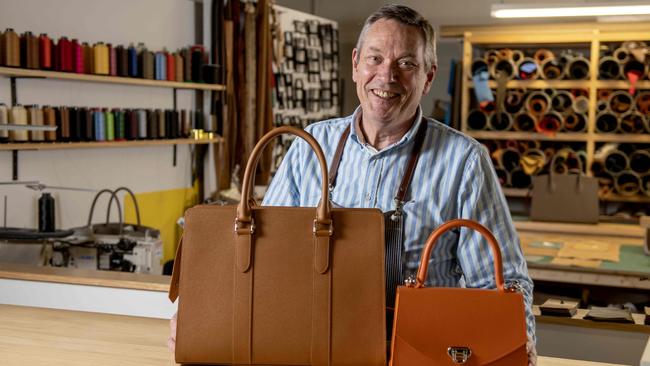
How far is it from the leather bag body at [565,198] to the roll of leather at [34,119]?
3575 millimetres

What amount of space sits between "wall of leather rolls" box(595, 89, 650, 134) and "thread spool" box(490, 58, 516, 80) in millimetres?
881

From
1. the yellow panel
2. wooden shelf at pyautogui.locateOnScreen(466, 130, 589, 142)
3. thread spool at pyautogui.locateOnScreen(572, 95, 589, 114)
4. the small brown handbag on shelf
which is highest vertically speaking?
thread spool at pyautogui.locateOnScreen(572, 95, 589, 114)

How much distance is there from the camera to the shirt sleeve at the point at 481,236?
2059mm

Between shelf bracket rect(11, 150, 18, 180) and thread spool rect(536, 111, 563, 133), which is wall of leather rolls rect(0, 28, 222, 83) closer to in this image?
shelf bracket rect(11, 150, 18, 180)

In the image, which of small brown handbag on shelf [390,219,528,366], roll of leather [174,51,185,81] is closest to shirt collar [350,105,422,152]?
small brown handbag on shelf [390,219,528,366]

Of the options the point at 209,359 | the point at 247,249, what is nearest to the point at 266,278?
the point at 247,249

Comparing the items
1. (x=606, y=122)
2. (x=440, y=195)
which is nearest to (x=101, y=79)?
(x=440, y=195)

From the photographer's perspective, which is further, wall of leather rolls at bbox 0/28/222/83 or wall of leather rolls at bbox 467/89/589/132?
wall of leather rolls at bbox 467/89/589/132

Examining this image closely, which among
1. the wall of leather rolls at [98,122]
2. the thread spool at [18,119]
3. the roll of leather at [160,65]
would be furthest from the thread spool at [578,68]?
the thread spool at [18,119]

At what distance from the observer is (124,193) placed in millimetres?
6254

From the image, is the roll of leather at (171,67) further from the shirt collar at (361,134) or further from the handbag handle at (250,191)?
the handbag handle at (250,191)

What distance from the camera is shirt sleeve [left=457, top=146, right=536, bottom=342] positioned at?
2.06 m

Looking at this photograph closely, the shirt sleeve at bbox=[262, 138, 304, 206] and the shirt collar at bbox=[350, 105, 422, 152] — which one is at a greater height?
the shirt collar at bbox=[350, 105, 422, 152]

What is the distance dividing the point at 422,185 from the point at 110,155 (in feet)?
14.2
